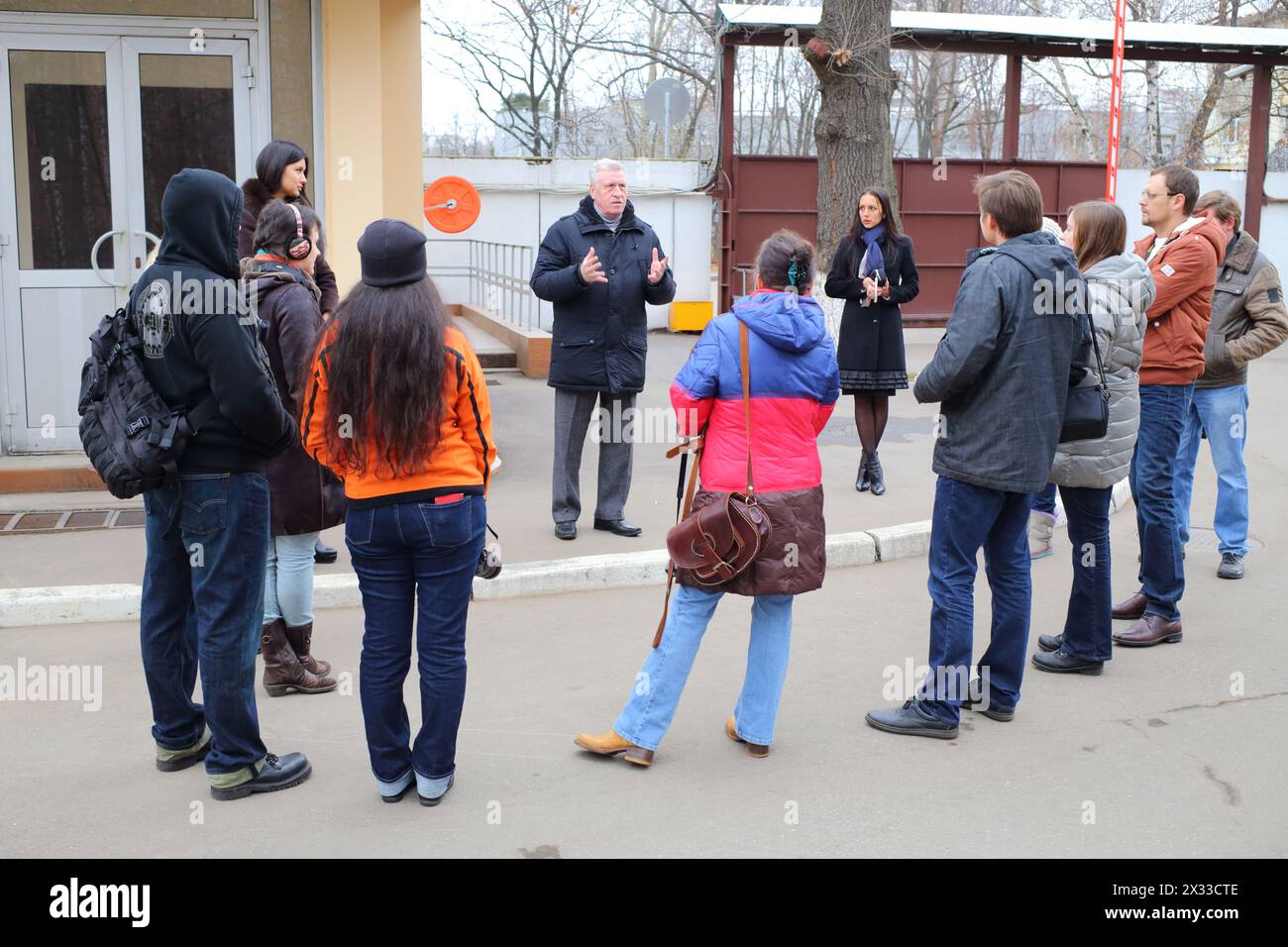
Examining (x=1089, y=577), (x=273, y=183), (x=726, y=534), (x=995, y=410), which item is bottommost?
(x=1089, y=577)

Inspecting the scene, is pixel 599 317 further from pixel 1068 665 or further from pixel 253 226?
pixel 1068 665

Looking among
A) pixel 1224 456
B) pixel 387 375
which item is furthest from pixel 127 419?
pixel 1224 456

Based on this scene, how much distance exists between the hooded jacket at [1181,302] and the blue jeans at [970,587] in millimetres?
1717

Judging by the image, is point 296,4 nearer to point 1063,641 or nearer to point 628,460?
point 628,460

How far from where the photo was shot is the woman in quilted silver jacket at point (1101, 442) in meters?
5.29

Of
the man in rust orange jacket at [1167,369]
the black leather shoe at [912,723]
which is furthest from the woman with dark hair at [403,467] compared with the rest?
the man in rust orange jacket at [1167,369]

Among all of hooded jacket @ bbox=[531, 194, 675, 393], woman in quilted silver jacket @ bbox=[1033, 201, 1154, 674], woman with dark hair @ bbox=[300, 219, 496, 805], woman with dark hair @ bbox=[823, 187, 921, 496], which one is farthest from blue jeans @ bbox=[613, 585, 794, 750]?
woman with dark hair @ bbox=[823, 187, 921, 496]

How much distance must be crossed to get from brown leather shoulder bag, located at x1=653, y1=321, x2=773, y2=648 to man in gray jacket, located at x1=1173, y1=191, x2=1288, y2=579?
3.42 m

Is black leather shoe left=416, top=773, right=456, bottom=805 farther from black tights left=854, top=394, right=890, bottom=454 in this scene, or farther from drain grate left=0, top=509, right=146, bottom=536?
black tights left=854, top=394, right=890, bottom=454

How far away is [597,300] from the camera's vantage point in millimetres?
7418

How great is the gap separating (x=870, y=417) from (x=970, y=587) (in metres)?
4.00

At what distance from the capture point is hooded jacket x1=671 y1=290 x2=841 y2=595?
437 centimetres

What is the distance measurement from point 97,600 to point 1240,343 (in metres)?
6.00

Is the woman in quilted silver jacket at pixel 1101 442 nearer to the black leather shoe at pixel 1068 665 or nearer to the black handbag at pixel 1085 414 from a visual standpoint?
the black leather shoe at pixel 1068 665
